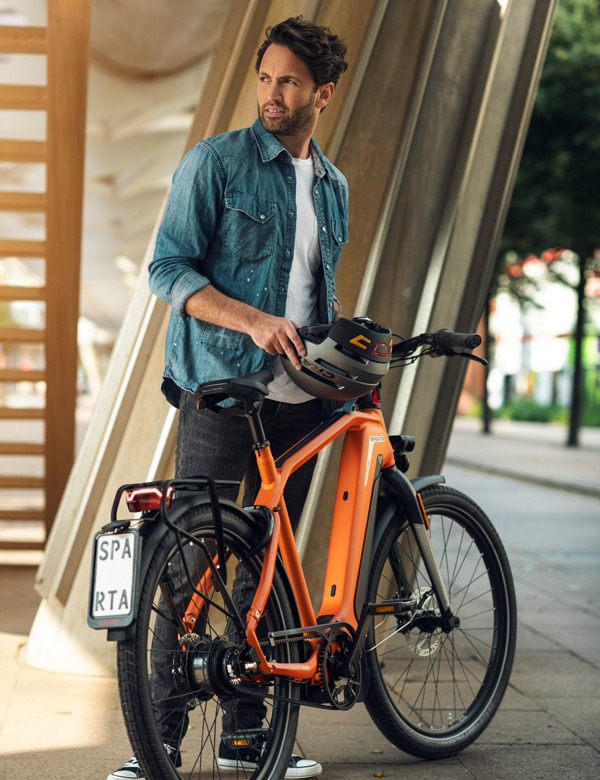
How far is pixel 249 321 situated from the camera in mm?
2494

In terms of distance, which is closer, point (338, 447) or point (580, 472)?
point (338, 447)

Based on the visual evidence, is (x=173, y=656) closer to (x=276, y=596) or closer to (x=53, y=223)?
(x=276, y=596)

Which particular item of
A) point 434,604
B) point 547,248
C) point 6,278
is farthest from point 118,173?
point 6,278

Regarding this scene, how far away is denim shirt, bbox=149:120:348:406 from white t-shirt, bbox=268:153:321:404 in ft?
0.19

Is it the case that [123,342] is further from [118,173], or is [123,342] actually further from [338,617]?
[118,173]

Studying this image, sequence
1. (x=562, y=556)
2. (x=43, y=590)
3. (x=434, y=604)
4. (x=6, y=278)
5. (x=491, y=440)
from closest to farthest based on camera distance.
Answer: (x=434, y=604) → (x=43, y=590) → (x=562, y=556) → (x=491, y=440) → (x=6, y=278)

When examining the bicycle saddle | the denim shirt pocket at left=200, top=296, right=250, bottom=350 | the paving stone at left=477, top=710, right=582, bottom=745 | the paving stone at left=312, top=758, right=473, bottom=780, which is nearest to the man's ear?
the denim shirt pocket at left=200, top=296, right=250, bottom=350

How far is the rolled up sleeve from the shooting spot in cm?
262

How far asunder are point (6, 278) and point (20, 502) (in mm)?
50641

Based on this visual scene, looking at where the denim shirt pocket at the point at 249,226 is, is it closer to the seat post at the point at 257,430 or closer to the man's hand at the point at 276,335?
the man's hand at the point at 276,335

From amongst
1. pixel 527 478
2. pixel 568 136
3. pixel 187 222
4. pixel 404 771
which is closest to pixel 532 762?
pixel 404 771

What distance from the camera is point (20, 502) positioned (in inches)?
364

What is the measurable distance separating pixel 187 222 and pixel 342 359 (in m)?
0.62

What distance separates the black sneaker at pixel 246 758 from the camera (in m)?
2.78
